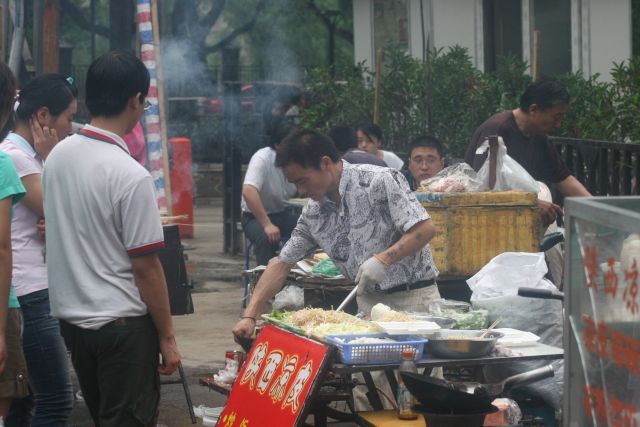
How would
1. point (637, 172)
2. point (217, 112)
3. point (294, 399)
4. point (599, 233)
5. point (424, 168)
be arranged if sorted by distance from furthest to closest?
1. point (217, 112)
2. point (424, 168)
3. point (637, 172)
4. point (294, 399)
5. point (599, 233)

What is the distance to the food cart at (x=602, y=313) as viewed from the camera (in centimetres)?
314

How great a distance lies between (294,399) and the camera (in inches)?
191

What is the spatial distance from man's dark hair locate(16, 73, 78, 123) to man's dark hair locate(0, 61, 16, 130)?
1.09 meters

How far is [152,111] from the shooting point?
9.33 meters

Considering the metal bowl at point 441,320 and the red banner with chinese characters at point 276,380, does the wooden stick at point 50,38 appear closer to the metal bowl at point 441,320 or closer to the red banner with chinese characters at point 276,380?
the red banner with chinese characters at point 276,380

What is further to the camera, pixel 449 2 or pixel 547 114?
pixel 449 2

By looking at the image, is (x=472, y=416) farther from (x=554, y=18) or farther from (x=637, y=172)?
(x=554, y=18)

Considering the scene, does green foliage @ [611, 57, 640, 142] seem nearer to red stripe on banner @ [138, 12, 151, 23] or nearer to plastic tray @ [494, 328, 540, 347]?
red stripe on banner @ [138, 12, 151, 23]

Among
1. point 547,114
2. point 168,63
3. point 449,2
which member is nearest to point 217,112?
point 168,63

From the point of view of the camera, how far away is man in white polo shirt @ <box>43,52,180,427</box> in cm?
433

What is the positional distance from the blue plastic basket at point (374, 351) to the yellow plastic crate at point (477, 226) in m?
2.37

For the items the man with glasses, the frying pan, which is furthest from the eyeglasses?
the frying pan

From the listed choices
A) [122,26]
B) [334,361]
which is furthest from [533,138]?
[122,26]

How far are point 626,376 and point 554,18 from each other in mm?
15355
